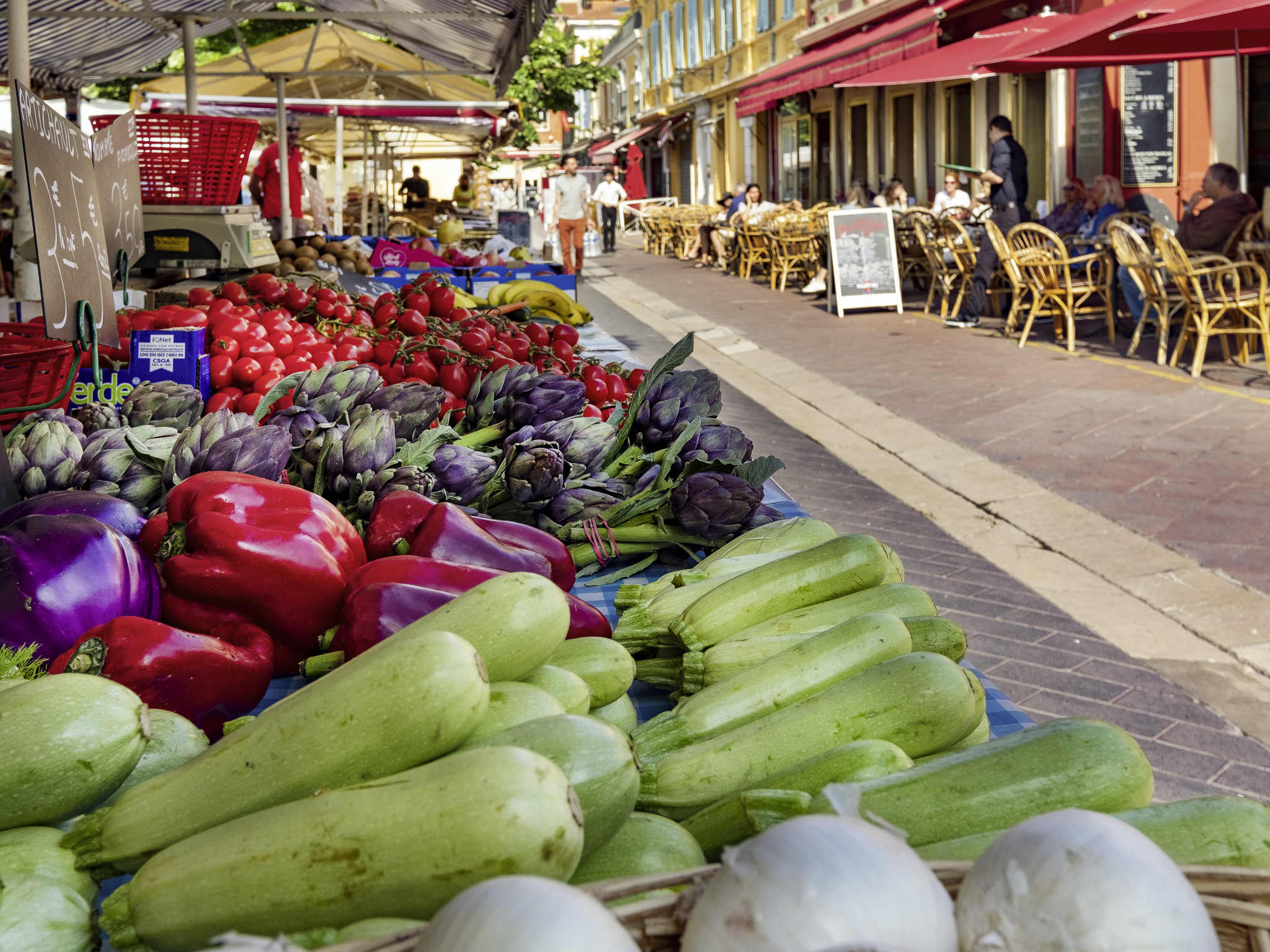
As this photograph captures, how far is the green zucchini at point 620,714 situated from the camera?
1.67 meters

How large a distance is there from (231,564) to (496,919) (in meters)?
1.20

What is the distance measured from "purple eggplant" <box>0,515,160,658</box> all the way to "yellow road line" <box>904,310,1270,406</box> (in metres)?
8.09

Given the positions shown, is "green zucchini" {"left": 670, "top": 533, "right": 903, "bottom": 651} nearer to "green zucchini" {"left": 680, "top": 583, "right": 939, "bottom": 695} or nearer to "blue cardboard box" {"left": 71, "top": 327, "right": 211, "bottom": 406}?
"green zucchini" {"left": 680, "top": 583, "right": 939, "bottom": 695}

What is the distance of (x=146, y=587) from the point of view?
6.09 ft

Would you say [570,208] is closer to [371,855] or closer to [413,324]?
[413,324]

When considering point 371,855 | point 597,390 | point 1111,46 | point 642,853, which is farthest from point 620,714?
point 1111,46

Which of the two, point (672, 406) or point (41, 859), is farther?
point (672, 406)

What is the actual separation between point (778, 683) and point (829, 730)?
15 cm

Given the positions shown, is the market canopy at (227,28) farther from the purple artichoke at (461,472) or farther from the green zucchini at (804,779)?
the green zucchini at (804,779)

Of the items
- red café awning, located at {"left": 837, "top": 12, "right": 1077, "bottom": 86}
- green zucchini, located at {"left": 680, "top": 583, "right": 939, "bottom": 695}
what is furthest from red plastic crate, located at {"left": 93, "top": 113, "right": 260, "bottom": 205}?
red café awning, located at {"left": 837, "top": 12, "right": 1077, "bottom": 86}

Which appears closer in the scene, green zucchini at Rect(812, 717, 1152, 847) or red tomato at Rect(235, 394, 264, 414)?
green zucchini at Rect(812, 717, 1152, 847)

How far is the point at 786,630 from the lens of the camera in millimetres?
1864

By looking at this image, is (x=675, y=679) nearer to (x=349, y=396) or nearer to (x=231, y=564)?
(x=231, y=564)

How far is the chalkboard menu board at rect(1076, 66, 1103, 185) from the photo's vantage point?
1395 cm
